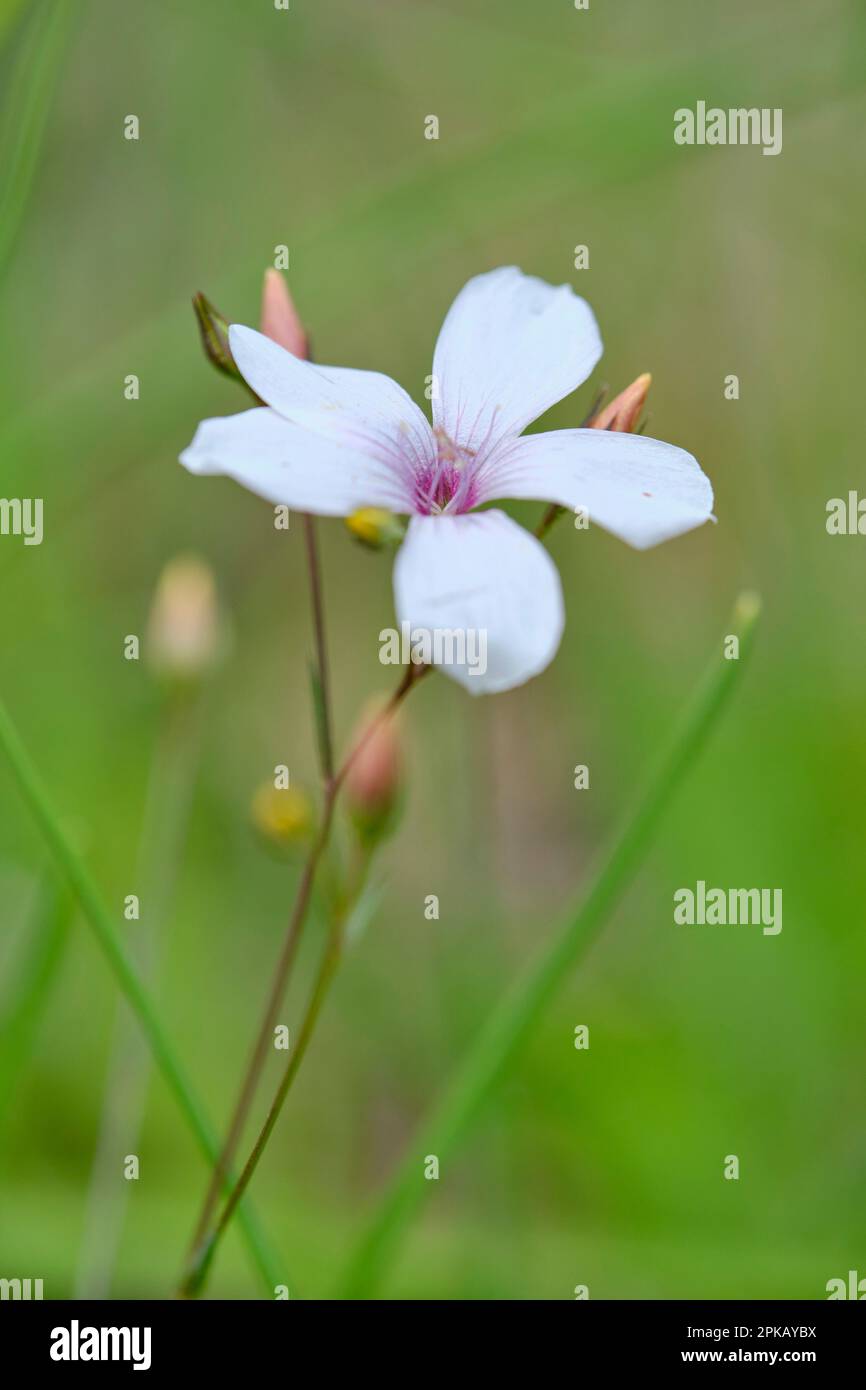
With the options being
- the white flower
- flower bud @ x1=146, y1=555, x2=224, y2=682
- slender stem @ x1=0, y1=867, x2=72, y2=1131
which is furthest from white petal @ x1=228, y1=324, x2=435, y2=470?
flower bud @ x1=146, y1=555, x2=224, y2=682

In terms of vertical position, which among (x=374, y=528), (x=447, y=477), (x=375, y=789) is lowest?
(x=375, y=789)

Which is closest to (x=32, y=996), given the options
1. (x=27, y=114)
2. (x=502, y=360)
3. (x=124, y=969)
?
(x=124, y=969)

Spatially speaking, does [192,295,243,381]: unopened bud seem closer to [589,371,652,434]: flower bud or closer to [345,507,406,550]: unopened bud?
[345,507,406,550]: unopened bud

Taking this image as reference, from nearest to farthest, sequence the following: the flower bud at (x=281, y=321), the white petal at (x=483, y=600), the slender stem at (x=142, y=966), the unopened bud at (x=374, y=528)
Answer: the white petal at (x=483, y=600) → the unopened bud at (x=374, y=528) → the flower bud at (x=281, y=321) → the slender stem at (x=142, y=966)

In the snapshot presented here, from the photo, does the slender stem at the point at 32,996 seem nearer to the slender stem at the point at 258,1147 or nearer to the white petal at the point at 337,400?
the slender stem at the point at 258,1147

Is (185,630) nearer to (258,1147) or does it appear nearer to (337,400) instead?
(337,400)

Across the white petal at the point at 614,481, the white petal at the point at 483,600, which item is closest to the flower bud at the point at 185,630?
the white petal at the point at 614,481
